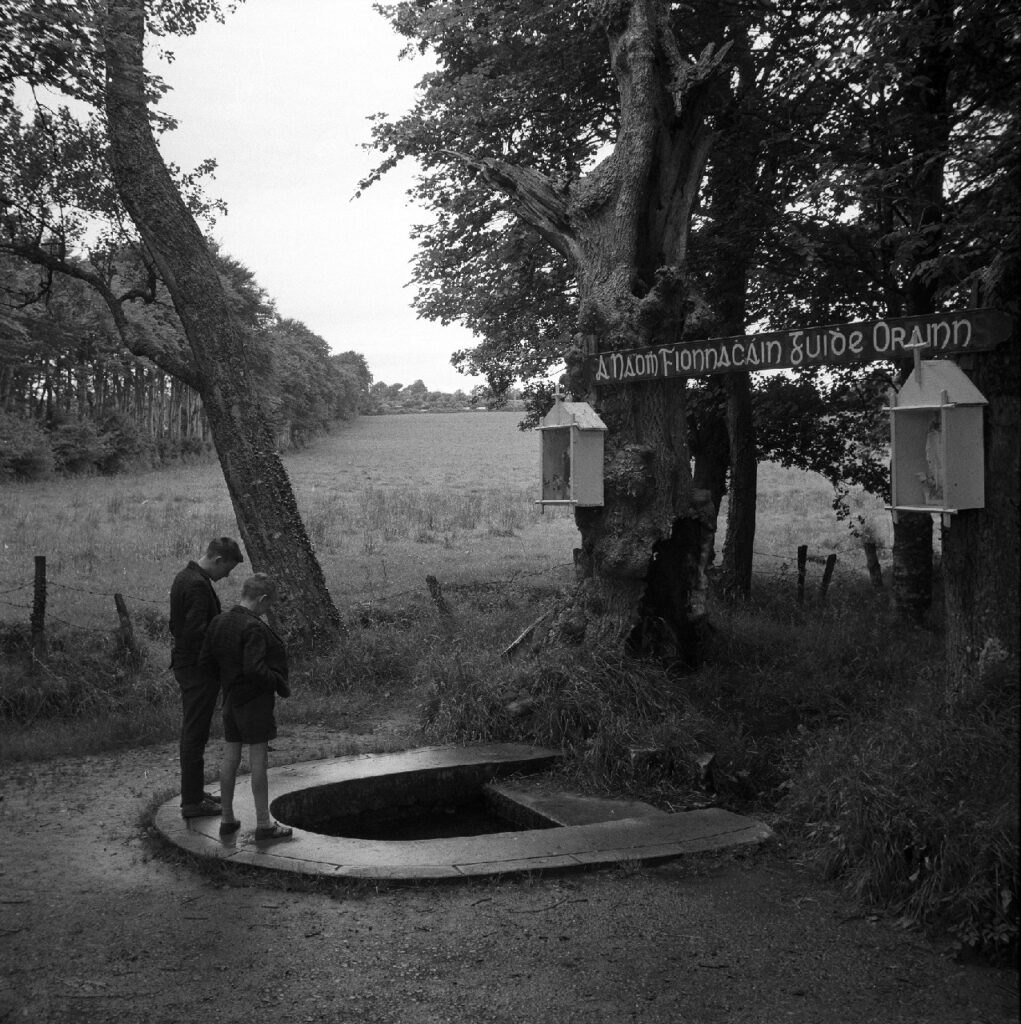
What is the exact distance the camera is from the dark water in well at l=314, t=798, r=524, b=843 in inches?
328

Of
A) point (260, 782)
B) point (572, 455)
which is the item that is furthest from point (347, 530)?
point (260, 782)

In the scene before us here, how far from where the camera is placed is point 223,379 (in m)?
13.9

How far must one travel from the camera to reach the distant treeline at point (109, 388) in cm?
2294

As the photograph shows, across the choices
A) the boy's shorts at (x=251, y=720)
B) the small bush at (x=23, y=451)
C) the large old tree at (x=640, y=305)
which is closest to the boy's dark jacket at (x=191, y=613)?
the boy's shorts at (x=251, y=720)

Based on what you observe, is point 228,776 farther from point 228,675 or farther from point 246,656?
point 246,656

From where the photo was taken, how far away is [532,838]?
23.0 ft

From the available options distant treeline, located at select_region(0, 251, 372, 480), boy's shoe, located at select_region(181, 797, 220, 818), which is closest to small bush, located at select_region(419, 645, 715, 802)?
boy's shoe, located at select_region(181, 797, 220, 818)

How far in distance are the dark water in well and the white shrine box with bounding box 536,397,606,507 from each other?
2.71 meters

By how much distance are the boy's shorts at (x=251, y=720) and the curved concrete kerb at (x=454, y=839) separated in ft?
2.29

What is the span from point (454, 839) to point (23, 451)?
3876 cm

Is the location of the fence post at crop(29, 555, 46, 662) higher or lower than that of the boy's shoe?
higher

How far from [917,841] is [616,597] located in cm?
489

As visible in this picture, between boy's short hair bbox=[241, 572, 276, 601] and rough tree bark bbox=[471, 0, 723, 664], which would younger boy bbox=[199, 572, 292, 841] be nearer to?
boy's short hair bbox=[241, 572, 276, 601]

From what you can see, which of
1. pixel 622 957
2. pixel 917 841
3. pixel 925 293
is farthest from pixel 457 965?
pixel 925 293
